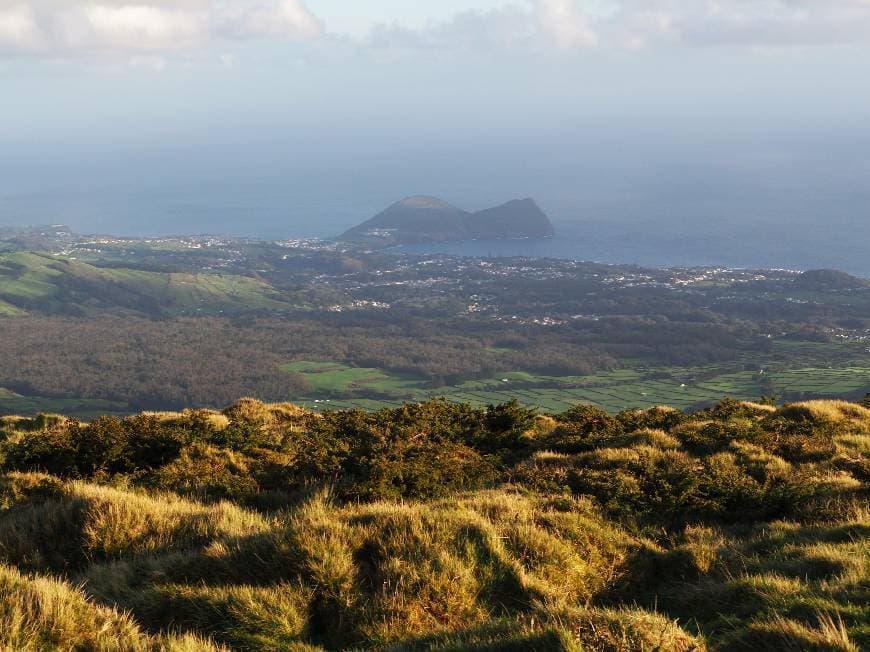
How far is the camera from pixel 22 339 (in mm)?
166250

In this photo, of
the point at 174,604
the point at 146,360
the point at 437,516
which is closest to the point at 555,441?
the point at 437,516

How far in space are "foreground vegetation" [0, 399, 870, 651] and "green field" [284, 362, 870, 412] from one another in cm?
6846

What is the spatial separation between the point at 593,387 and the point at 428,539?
103 metres

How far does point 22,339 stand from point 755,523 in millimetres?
191757

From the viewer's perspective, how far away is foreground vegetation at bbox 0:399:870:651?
19.2ft

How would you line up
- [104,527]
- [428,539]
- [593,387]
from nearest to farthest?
[428,539] < [104,527] < [593,387]

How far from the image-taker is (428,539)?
7.61 meters

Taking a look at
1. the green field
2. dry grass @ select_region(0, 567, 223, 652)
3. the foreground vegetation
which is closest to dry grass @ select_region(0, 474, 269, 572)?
the foreground vegetation

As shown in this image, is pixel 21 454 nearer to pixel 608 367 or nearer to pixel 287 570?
pixel 287 570

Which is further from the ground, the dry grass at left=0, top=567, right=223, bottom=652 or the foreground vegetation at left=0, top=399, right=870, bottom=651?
the dry grass at left=0, top=567, right=223, bottom=652

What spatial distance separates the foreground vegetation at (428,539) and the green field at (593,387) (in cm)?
6846

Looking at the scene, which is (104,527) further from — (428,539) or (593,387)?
(593,387)

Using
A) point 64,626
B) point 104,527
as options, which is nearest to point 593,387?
point 104,527

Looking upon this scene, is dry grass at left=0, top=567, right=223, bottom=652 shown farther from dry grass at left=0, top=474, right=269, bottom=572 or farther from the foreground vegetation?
dry grass at left=0, top=474, right=269, bottom=572
